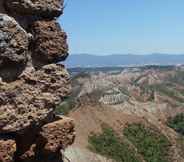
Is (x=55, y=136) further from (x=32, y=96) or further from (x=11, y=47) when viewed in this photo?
(x=11, y=47)

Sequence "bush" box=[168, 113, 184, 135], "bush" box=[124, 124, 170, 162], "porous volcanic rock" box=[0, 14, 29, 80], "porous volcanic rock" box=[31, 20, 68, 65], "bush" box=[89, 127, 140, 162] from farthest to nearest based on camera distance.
Result: "bush" box=[168, 113, 184, 135]
"bush" box=[124, 124, 170, 162]
"bush" box=[89, 127, 140, 162]
"porous volcanic rock" box=[31, 20, 68, 65]
"porous volcanic rock" box=[0, 14, 29, 80]

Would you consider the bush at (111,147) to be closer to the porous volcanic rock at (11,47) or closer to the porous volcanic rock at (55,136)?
the porous volcanic rock at (55,136)

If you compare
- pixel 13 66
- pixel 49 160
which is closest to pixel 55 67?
pixel 13 66

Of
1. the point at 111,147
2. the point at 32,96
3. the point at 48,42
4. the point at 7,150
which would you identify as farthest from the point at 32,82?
the point at 111,147

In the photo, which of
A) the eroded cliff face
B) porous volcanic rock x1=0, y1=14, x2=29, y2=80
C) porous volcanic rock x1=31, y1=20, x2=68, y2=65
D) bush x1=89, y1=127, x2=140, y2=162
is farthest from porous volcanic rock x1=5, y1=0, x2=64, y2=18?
bush x1=89, y1=127, x2=140, y2=162

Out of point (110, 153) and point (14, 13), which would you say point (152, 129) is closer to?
point (110, 153)

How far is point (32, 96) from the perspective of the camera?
24.9ft

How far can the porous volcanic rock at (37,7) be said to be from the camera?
7602 millimetres

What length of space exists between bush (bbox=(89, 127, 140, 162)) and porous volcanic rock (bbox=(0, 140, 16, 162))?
4569 cm

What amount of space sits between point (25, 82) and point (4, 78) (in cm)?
33

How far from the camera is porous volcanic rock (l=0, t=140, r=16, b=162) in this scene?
23.8 feet

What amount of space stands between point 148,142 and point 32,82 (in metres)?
57.1

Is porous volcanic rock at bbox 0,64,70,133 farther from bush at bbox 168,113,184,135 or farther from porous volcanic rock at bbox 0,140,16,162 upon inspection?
bush at bbox 168,113,184,135

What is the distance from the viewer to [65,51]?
799cm
